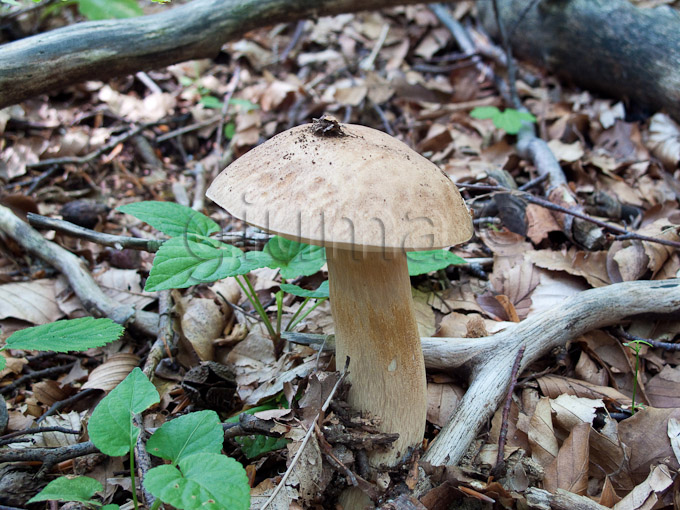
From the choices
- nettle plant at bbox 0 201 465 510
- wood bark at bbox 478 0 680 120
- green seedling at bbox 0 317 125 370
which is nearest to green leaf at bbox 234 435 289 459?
nettle plant at bbox 0 201 465 510

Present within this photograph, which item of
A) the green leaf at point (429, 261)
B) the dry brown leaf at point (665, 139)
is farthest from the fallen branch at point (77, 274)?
the dry brown leaf at point (665, 139)

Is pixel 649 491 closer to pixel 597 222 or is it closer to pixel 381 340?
pixel 381 340

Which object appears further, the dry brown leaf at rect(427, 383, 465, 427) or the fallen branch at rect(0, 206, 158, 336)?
the fallen branch at rect(0, 206, 158, 336)

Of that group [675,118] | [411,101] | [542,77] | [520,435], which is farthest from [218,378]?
[542,77]

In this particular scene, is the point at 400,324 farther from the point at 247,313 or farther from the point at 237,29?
the point at 237,29

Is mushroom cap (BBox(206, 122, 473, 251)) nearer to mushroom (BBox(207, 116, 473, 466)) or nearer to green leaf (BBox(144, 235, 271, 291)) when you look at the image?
mushroom (BBox(207, 116, 473, 466))

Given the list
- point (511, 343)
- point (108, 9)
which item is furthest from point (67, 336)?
point (108, 9)

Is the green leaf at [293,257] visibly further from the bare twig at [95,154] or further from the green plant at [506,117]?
the bare twig at [95,154]
